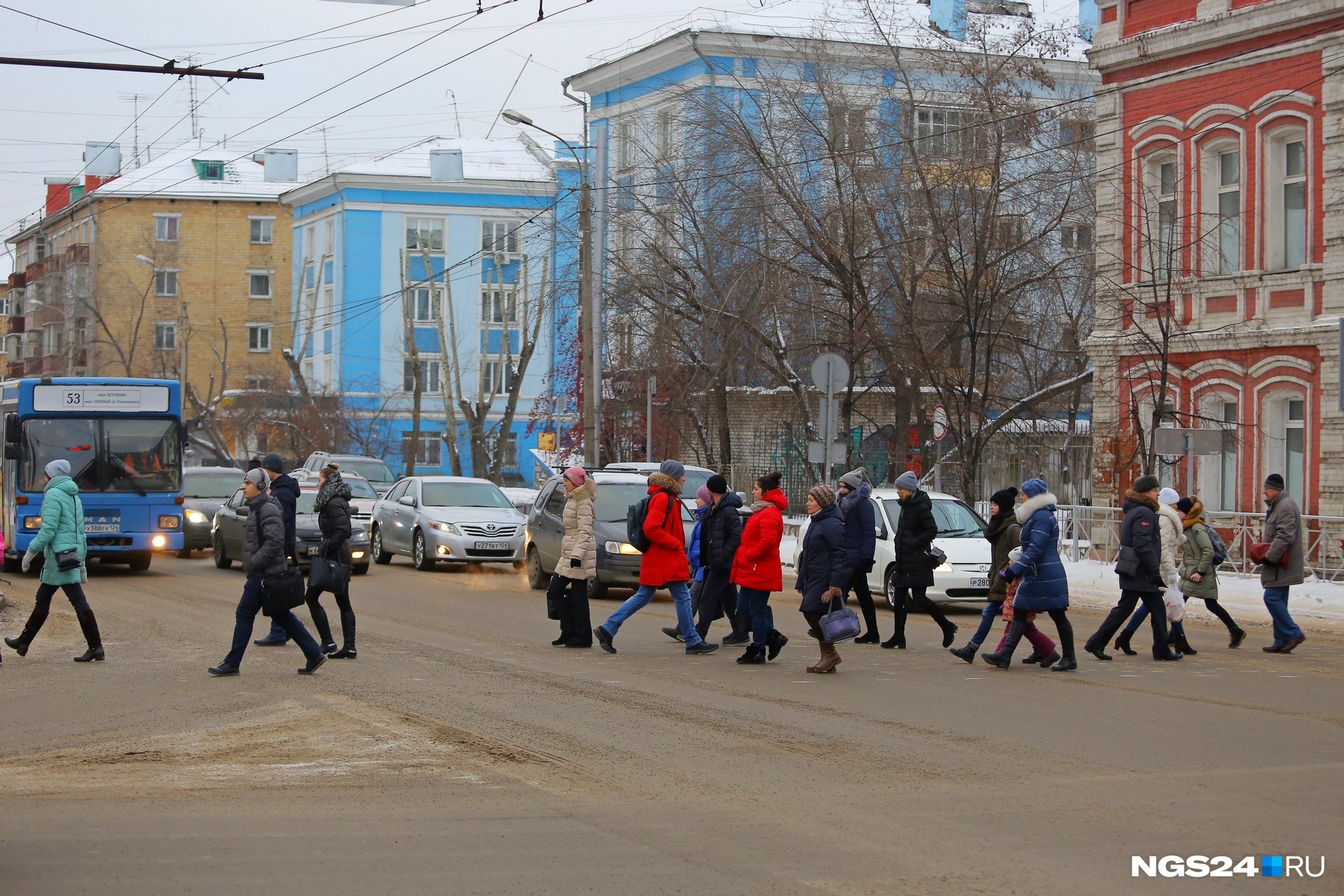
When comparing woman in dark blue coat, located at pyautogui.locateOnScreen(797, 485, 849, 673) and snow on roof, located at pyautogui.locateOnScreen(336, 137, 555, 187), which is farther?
snow on roof, located at pyautogui.locateOnScreen(336, 137, 555, 187)

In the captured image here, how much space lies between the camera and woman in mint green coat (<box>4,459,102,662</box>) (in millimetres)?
13773

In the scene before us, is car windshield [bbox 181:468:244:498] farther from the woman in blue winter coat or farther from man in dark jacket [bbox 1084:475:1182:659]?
the woman in blue winter coat

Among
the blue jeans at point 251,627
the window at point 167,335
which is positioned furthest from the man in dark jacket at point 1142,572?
the window at point 167,335

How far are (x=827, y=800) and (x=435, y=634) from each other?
30.4 ft

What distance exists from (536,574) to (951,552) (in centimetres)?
638

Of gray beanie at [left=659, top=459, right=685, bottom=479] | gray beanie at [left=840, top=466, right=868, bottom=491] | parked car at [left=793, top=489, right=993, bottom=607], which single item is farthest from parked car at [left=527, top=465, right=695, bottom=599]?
gray beanie at [left=659, top=459, right=685, bottom=479]

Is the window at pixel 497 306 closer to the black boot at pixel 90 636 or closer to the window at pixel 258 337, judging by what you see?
the window at pixel 258 337

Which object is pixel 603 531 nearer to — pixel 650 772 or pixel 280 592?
pixel 280 592

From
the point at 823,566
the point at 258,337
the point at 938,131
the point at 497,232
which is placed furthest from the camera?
the point at 258,337

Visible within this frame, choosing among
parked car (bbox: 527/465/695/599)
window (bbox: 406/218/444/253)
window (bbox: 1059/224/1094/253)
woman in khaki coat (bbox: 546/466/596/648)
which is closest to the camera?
woman in khaki coat (bbox: 546/466/596/648)

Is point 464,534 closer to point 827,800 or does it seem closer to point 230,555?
point 230,555

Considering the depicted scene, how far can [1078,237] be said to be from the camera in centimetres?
3888

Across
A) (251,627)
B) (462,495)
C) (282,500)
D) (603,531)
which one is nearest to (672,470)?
(282,500)

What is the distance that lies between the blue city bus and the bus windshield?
0.01m
